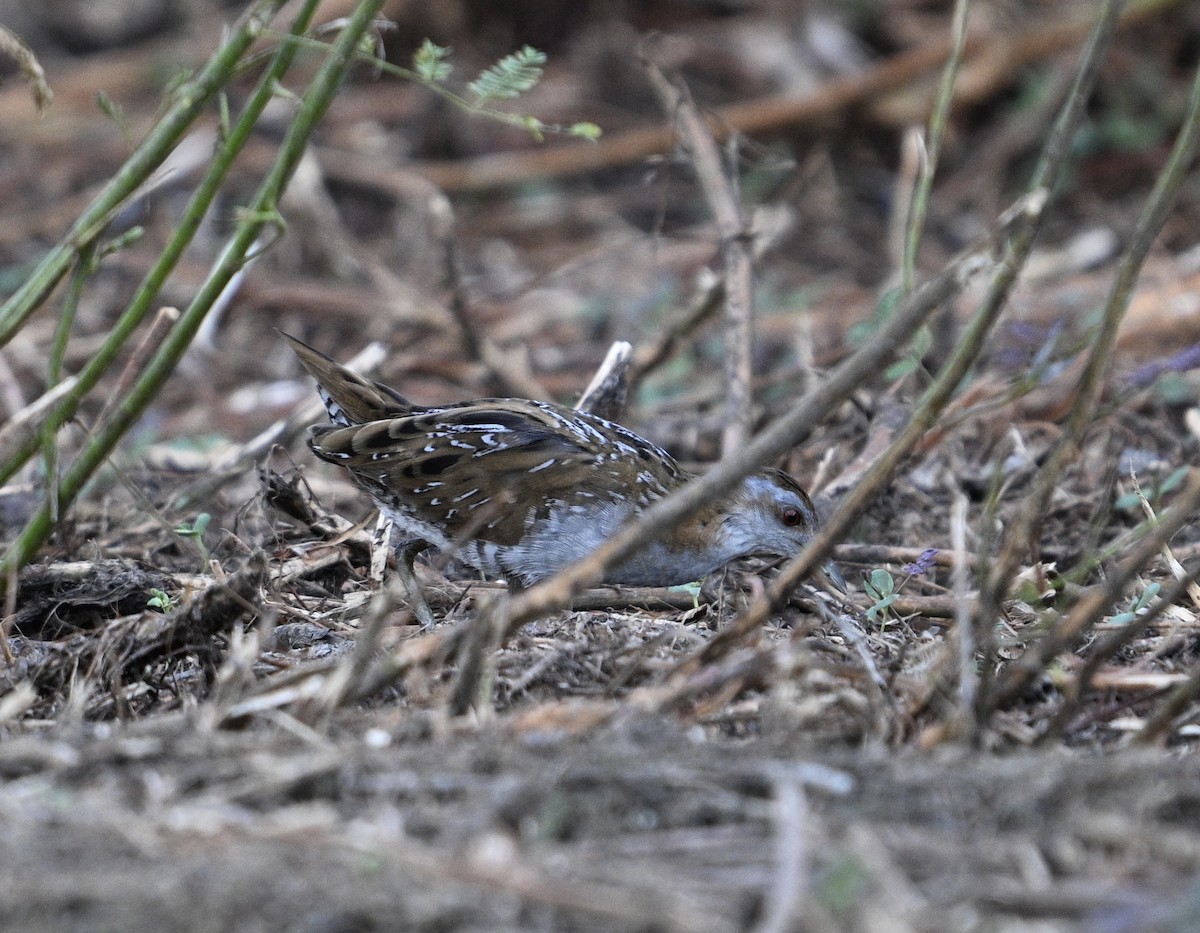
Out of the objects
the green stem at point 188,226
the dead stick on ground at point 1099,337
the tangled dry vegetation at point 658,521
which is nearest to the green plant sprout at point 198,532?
the tangled dry vegetation at point 658,521

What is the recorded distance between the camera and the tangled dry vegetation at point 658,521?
2303mm

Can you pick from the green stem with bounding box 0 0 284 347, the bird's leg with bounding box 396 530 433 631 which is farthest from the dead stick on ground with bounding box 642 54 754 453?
the green stem with bounding box 0 0 284 347

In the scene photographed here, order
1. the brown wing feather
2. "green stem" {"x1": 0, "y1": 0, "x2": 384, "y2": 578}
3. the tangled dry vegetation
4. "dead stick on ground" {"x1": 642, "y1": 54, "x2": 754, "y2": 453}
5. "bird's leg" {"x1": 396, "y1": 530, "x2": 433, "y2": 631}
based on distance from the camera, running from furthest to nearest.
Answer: "dead stick on ground" {"x1": 642, "y1": 54, "x2": 754, "y2": 453} → the brown wing feather → "bird's leg" {"x1": 396, "y1": 530, "x2": 433, "y2": 631} → "green stem" {"x1": 0, "y1": 0, "x2": 384, "y2": 578} → the tangled dry vegetation

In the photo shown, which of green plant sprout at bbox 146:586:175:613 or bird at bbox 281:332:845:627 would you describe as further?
bird at bbox 281:332:845:627

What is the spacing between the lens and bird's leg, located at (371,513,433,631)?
446cm

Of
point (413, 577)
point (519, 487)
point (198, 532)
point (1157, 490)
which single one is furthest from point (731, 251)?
point (198, 532)

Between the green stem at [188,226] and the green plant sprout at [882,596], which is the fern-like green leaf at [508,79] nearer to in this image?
the green stem at [188,226]

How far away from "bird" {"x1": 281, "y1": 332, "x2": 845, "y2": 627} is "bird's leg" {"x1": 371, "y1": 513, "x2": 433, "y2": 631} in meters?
0.02

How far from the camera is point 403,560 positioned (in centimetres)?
485

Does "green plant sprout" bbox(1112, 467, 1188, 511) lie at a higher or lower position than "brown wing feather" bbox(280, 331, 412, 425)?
higher

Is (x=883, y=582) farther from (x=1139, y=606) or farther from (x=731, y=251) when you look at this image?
(x=731, y=251)

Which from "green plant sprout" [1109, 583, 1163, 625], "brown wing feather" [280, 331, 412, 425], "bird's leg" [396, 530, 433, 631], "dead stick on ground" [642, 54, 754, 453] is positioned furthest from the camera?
→ "dead stick on ground" [642, 54, 754, 453]

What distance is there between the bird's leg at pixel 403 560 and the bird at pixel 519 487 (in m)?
0.02

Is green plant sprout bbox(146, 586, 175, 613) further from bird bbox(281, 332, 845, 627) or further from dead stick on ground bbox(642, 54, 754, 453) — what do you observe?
dead stick on ground bbox(642, 54, 754, 453)
